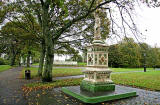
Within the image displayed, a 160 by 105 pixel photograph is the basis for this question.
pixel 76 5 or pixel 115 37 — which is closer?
pixel 115 37

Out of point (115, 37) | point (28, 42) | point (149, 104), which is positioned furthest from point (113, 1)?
point (28, 42)

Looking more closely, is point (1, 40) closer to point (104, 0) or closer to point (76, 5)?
point (76, 5)

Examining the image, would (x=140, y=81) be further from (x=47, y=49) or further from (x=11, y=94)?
(x=11, y=94)

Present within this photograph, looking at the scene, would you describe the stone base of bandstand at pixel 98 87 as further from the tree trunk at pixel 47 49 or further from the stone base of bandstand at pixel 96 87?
the tree trunk at pixel 47 49

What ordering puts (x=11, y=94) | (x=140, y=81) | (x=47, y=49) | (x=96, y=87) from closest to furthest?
(x=96, y=87)
(x=11, y=94)
(x=47, y=49)
(x=140, y=81)

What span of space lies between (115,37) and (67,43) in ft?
25.4

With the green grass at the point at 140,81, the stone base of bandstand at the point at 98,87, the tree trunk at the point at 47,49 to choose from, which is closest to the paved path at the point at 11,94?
the tree trunk at the point at 47,49

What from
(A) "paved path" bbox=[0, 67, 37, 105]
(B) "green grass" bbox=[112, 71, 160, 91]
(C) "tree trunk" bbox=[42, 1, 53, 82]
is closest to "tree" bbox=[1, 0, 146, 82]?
(C) "tree trunk" bbox=[42, 1, 53, 82]

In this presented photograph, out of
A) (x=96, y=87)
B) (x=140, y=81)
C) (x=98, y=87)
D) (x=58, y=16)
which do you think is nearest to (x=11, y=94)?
(x=96, y=87)

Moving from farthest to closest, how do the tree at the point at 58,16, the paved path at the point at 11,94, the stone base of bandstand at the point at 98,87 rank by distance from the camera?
the tree at the point at 58,16 → the stone base of bandstand at the point at 98,87 → the paved path at the point at 11,94

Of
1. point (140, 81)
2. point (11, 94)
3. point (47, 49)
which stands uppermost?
point (47, 49)

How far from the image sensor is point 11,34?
1437 centimetres

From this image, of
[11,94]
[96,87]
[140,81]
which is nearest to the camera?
[96,87]

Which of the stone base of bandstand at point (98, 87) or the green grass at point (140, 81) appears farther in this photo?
the green grass at point (140, 81)
